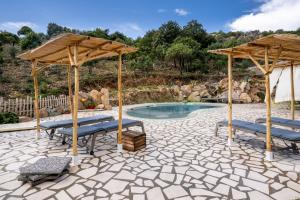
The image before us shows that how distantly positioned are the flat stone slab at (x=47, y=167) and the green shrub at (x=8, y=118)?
6.65 meters

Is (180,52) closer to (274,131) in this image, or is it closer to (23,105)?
(23,105)

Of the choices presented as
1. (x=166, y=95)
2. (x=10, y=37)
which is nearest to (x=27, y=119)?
(x=166, y=95)

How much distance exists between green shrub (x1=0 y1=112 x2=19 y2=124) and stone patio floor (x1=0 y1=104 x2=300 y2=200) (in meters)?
3.78

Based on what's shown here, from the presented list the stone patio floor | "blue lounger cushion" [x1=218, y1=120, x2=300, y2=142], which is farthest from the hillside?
"blue lounger cushion" [x1=218, y1=120, x2=300, y2=142]

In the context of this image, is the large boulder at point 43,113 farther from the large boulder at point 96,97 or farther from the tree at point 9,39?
the tree at point 9,39

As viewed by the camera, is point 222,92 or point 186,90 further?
point 186,90

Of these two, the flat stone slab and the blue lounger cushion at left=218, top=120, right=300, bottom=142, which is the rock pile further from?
the flat stone slab

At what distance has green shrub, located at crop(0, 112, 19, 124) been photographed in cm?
895

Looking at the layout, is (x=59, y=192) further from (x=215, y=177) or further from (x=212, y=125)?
(x=212, y=125)

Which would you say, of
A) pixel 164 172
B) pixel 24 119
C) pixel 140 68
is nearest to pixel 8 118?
pixel 24 119

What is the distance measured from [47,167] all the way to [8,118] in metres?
7.13

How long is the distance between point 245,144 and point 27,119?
9.47 m

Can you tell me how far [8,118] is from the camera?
907 cm

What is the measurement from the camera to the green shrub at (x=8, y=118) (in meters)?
8.95
